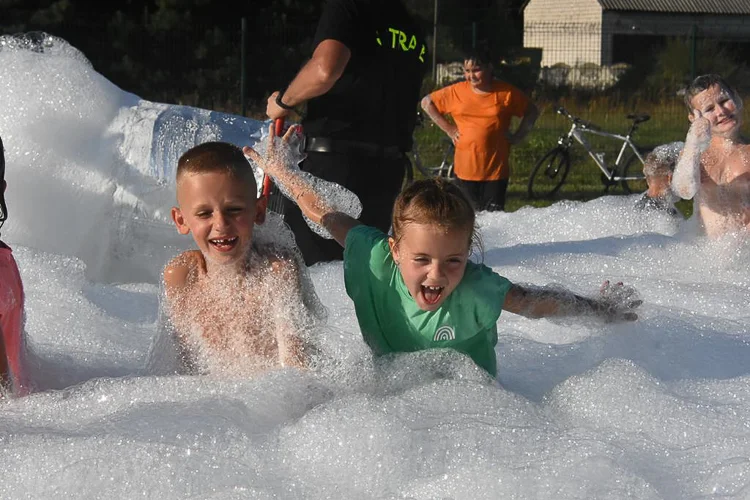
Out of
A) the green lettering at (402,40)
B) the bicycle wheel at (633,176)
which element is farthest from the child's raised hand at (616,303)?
the bicycle wheel at (633,176)

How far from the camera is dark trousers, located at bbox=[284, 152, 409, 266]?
14.6 ft

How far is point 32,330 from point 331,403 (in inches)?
60.9

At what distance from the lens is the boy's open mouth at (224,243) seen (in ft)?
10.1

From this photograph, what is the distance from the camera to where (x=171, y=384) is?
3074 mm

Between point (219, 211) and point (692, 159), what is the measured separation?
252 centimetres

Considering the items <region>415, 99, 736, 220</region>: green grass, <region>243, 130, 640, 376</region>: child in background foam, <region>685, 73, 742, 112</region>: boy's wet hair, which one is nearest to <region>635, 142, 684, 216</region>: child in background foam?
<region>685, 73, 742, 112</region>: boy's wet hair

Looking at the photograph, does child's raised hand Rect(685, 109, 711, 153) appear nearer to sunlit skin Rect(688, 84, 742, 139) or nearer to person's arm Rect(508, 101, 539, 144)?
sunlit skin Rect(688, 84, 742, 139)

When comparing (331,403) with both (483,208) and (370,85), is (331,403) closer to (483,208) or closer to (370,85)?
(370,85)

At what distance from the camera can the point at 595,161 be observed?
11.5 meters

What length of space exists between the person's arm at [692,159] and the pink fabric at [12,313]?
117 inches

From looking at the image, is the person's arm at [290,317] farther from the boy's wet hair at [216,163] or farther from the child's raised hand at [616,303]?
the child's raised hand at [616,303]

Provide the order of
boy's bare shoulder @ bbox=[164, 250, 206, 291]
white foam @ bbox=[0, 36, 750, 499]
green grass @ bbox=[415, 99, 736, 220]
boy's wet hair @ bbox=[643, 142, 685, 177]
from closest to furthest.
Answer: white foam @ bbox=[0, 36, 750, 499], boy's bare shoulder @ bbox=[164, 250, 206, 291], boy's wet hair @ bbox=[643, 142, 685, 177], green grass @ bbox=[415, 99, 736, 220]

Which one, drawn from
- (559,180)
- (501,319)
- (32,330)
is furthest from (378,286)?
(559,180)

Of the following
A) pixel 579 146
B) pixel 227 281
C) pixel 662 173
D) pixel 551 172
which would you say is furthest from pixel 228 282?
pixel 579 146
